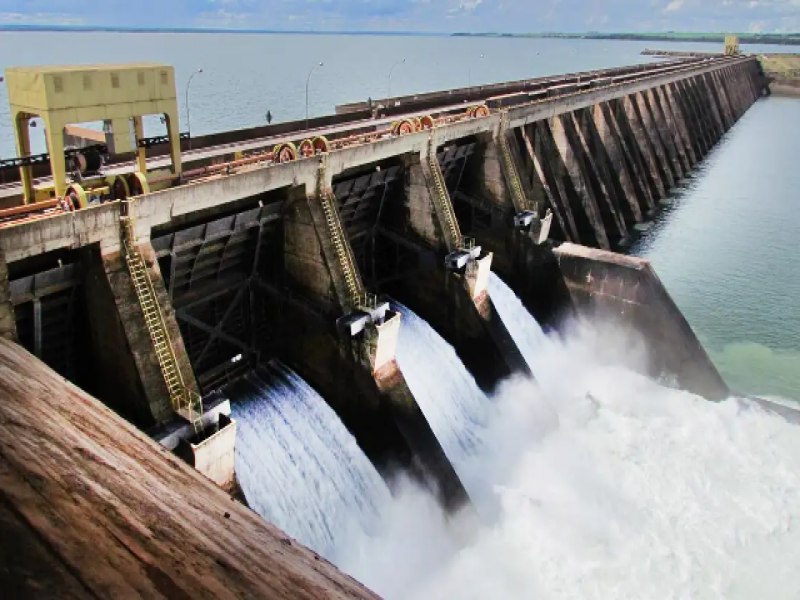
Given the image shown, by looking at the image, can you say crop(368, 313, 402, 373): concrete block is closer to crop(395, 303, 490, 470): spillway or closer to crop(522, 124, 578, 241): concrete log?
crop(395, 303, 490, 470): spillway

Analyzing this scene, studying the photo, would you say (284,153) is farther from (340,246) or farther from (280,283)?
(280,283)

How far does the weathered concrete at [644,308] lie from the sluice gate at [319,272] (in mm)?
70

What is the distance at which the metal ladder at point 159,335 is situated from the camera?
1480 centimetres

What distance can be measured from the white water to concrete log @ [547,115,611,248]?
45.6ft

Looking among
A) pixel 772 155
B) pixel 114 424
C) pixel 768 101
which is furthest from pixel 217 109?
pixel 768 101

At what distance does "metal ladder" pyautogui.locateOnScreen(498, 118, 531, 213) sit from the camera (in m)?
31.0

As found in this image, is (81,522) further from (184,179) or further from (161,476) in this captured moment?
(184,179)

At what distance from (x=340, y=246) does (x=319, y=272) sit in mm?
1074

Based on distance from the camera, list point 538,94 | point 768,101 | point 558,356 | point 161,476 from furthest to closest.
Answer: point 768,101
point 538,94
point 558,356
point 161,476

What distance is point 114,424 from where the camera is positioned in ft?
35.5

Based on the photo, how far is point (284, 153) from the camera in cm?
2158

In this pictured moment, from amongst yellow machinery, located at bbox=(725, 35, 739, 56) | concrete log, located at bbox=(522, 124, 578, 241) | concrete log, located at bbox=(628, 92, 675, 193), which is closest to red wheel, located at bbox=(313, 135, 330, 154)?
concrete log, located at bbox=(522, 124, 578, 241)

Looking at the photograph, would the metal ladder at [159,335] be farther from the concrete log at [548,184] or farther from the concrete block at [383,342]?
the concrete log at [548,184]

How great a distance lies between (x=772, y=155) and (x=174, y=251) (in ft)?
256
